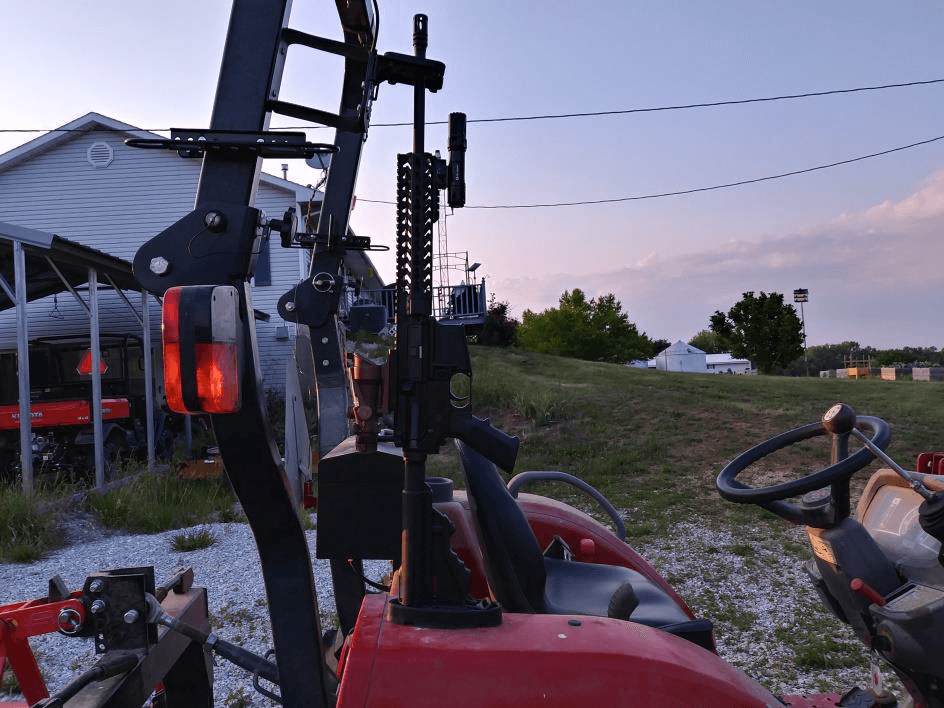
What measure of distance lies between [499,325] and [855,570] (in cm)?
2961

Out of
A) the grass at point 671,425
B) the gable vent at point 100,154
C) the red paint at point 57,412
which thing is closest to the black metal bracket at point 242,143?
the grass at point 671,425

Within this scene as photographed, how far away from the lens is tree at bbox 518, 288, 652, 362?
4150 cm

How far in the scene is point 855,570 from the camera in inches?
83.8

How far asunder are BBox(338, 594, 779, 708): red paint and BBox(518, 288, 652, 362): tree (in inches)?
1564

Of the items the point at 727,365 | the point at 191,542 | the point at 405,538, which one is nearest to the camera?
the point at 405,538

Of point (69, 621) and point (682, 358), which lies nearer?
point (69, 621)

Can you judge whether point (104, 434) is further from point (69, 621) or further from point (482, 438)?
point (482, 438)

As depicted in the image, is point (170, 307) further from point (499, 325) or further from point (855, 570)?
point (499, 325)

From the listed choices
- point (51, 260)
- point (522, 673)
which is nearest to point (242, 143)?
point (522, 673)

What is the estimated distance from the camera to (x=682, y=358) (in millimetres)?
56844

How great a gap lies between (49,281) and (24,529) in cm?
737

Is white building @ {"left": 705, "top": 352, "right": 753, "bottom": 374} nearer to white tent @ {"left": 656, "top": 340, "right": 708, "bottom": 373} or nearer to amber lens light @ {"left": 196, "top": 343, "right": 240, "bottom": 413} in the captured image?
white tent @ {"left": 656, "top": 340, "right": 708, "bottom": 373}

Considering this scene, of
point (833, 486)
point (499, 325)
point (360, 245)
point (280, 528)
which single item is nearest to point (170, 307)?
point (280, 528)

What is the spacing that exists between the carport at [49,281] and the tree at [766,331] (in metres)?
30.3
